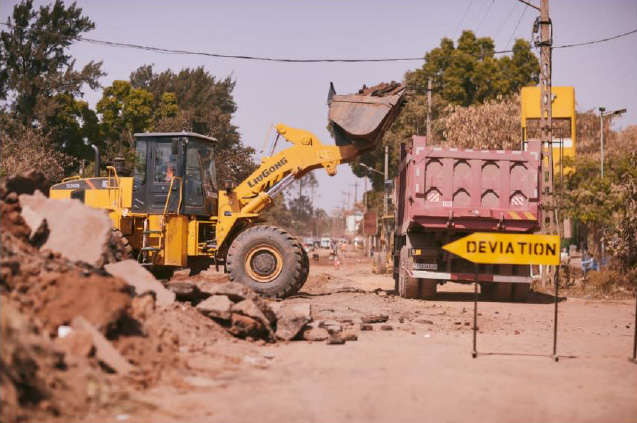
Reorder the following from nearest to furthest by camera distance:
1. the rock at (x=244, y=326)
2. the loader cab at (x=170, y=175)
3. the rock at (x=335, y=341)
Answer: the rock at (x=244, y=326)
the rock at (x=335, y=341)
the loader cab at (x=170, y=175)

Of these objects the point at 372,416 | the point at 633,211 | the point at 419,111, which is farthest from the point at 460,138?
the point at 372,416

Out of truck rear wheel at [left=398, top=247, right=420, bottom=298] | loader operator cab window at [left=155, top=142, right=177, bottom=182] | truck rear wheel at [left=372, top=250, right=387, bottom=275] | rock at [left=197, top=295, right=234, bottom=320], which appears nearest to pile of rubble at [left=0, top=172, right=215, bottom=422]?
rock at [left=197, top=295, right=234, bottom=320]

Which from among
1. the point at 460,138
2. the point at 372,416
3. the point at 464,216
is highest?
the point at 460,138

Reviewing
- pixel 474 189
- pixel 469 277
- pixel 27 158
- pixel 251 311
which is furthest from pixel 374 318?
pixel 27 158

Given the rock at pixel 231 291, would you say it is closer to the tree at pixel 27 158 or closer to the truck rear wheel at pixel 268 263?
the truck rear wheel at pixel 268 263

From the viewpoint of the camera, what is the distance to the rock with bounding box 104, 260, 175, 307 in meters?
11.8

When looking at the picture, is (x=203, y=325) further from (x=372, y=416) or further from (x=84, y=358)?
(x=372, y=416)

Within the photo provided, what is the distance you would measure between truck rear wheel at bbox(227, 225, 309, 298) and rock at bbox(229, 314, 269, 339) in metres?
6.25

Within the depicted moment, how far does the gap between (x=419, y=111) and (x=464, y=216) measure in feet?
140

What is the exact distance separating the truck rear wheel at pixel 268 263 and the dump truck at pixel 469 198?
3.33 metres

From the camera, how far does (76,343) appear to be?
8508 mm

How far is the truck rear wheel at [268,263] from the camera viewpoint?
60.3ft

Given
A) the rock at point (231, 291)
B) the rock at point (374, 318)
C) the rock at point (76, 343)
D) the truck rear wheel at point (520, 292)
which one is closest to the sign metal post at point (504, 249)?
the rock at point (231, 291)

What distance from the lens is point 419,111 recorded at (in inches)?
2440
